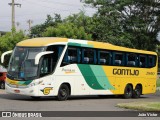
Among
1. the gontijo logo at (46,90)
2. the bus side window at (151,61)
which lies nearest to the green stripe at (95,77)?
the gontijo logo at (46,90)

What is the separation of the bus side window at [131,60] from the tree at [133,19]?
18002 millimetres

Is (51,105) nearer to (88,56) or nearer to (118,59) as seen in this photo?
(88,56)

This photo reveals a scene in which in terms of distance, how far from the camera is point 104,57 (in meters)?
25.7

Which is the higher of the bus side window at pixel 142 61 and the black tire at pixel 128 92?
the bus side window at pixel 142 61

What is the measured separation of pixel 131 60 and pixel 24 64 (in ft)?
28.8

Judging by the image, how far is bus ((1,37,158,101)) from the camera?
21.6 metres

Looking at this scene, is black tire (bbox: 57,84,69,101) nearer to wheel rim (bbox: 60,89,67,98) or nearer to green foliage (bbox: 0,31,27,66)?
wheel rim (bbox: 60,89,67,98)

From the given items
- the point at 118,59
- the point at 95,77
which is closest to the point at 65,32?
the point at 118,59

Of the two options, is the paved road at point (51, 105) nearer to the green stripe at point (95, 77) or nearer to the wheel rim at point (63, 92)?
the wheel rim at point (63, 92)

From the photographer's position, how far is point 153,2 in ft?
161

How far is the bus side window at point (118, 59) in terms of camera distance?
1050 inches

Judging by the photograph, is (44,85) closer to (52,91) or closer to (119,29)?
(52,91)

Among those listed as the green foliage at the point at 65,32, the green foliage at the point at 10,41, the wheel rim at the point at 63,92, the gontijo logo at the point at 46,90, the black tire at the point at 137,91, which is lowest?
the black tire at the point at 137,91

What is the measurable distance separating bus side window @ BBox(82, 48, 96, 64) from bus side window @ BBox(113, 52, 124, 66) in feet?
7.25
